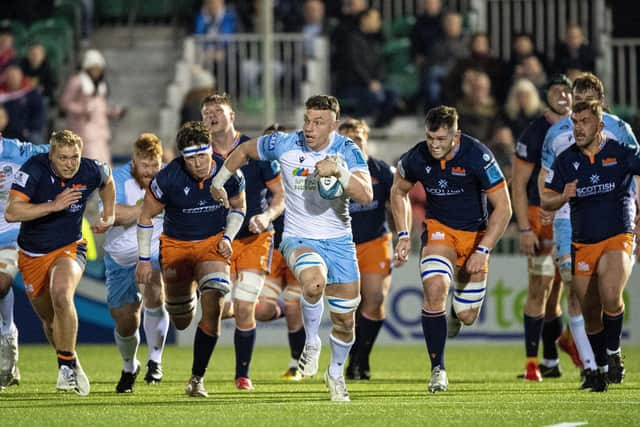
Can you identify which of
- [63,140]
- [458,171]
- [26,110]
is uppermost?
[63,140]

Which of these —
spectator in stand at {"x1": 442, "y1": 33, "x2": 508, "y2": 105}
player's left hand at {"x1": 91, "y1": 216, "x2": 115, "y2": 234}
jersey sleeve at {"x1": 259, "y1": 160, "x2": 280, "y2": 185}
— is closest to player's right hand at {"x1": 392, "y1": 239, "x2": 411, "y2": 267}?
jersey sleeve at {"x1": 259, "y1": 160, "x2": 280, "y2": 185}

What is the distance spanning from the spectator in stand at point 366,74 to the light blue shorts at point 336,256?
10.5m

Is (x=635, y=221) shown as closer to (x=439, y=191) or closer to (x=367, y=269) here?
(x=439, y=191)

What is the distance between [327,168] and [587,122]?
2.49 metres

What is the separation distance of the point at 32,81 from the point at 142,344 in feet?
17.1

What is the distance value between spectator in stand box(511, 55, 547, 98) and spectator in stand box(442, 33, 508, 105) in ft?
0.80

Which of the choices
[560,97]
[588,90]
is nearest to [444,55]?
[560,97]

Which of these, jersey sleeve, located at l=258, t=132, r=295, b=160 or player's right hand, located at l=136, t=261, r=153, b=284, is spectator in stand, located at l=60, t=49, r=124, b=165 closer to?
player's right hand, located at l=136, t=261, r=153, b=284

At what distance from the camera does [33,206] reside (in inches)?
512

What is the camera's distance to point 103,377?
15.2 meters

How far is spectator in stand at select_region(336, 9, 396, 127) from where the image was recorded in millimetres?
22969

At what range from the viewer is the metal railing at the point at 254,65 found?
23.8 m

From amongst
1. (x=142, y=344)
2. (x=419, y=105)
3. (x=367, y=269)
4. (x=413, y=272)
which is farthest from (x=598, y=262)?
(x=419, y=105)

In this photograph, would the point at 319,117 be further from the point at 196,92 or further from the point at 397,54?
the point at 397,54
